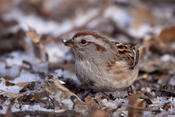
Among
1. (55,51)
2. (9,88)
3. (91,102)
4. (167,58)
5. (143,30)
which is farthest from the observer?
(143,30)

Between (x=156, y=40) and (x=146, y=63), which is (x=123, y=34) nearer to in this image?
(x=156, y=40)

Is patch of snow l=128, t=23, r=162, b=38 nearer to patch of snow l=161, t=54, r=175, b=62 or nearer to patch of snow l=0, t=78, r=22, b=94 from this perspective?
patch of snow l=161, t=54, r=175, b=62

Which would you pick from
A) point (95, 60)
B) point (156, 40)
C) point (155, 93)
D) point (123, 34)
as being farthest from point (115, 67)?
point (123, 34)

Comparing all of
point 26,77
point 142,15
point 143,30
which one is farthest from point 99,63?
point 142,15

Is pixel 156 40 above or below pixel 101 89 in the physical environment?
above

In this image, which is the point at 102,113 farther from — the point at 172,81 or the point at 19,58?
the point at 19,58

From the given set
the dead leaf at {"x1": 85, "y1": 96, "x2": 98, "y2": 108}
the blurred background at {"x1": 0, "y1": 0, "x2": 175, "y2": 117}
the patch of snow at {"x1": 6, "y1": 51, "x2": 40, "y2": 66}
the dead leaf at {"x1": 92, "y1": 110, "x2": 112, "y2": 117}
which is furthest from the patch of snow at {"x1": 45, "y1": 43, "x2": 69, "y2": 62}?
the dead leaf at {"x1": 92, "y1": 110, "x2": 112, "y2": 117}
